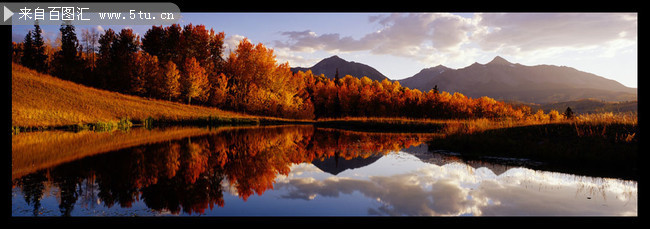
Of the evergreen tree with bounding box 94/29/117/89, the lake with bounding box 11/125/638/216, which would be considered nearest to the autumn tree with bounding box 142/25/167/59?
the evergreen tree with bounding box 94/29/117/89

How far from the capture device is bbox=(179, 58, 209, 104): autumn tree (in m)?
56.2

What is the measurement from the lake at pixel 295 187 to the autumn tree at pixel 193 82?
4078 centimetres

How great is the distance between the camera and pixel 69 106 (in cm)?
3744

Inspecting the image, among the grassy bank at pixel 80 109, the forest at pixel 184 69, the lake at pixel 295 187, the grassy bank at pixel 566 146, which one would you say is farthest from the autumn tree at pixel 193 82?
the grassy bank at pixel 566 146

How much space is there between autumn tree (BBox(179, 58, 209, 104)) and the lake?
40781mm

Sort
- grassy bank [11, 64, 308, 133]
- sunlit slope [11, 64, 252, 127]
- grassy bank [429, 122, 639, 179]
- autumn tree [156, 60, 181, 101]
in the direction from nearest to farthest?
grassy bank [429, 122, 639, 179], grassy bank [11, 64, 308, 133], sunlit slope [11, 64, 252, 127], autumn tree [156, 60, 181, 101]

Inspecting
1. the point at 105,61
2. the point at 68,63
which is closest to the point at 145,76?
the point at 105,61

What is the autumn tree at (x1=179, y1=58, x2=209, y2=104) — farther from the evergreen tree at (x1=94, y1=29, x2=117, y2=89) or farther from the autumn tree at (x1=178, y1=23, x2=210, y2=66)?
the evergreen tree at (x1=94, y1=29, x2=117, y2=89)

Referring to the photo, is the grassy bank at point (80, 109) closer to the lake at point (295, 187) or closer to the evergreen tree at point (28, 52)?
the lake at point (295, 187)

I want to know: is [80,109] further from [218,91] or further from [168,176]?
[168,176]

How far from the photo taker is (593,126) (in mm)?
16391

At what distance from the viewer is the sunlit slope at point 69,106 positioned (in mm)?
31094
